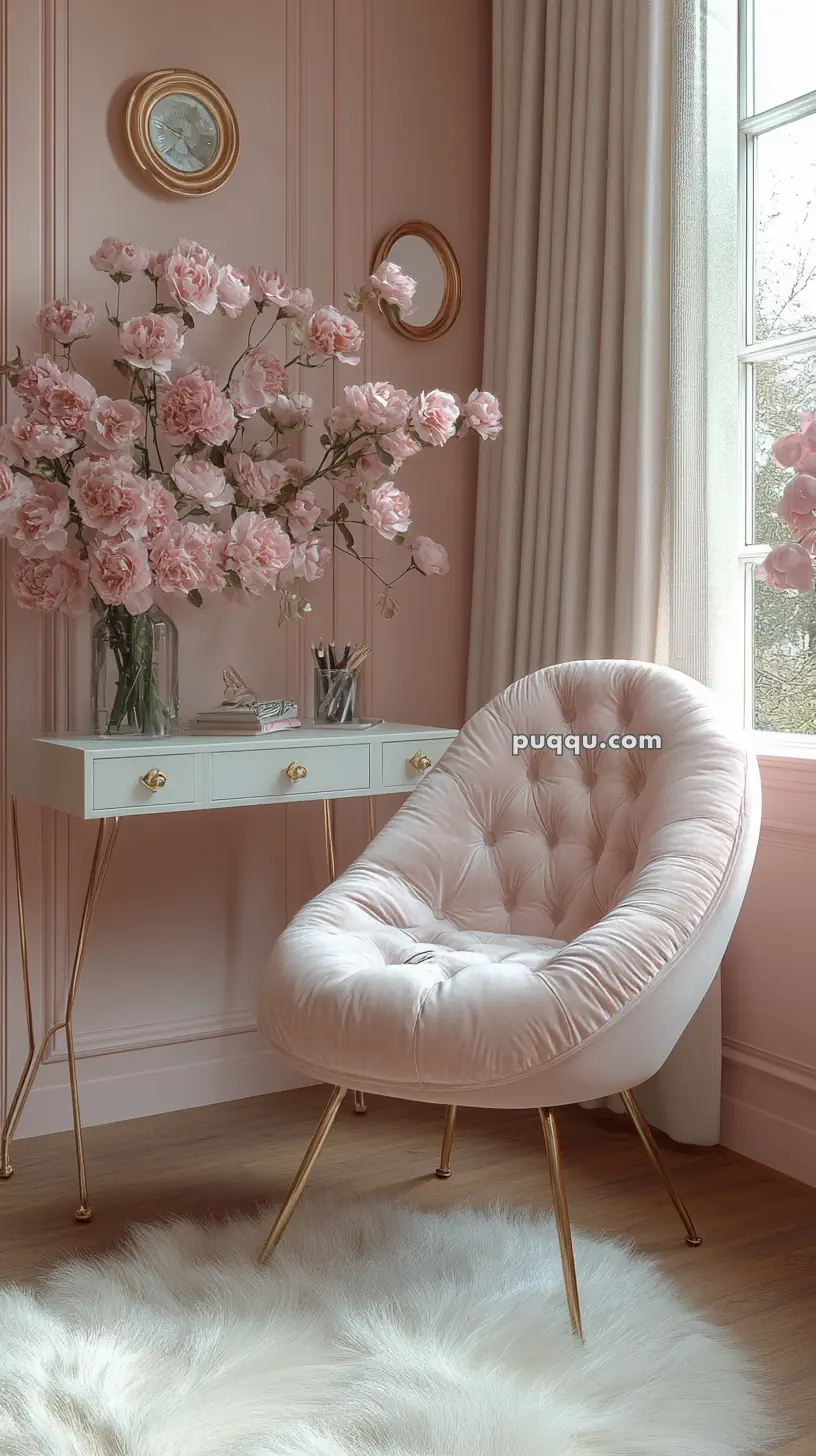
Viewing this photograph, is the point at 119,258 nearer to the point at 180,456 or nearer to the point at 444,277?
the point at 180,456

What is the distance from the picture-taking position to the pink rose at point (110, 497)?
2131 mm

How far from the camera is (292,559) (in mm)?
2512

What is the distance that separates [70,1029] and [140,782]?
0.53 metres

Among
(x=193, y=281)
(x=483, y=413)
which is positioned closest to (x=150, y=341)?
(x=193, y=281)

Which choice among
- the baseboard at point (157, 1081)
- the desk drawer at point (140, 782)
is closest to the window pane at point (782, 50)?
the desk drawer at point (140, 782)

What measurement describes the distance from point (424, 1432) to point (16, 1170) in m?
1.16

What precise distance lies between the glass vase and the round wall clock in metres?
0.94

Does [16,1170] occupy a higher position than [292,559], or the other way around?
[292,559]

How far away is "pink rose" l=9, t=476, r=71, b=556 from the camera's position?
2.18 m

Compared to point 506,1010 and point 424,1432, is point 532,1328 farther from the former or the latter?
point 506,1010

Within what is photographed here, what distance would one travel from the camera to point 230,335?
2.68m

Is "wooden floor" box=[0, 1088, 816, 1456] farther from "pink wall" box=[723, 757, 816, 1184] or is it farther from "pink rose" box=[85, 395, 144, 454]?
"pink rose" box=[85, 395, 144, 454]

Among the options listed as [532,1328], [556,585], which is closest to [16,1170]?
[532,1328]

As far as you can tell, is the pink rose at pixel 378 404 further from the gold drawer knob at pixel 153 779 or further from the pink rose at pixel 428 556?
the gold drawer knob at pixel 153 779
